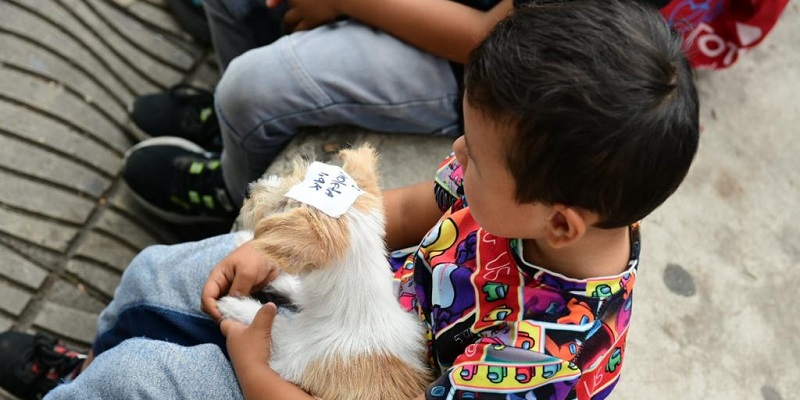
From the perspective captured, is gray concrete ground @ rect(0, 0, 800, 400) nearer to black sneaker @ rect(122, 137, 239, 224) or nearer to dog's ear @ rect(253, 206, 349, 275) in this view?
black sneaker @ rect(122, 137, 239, 224)

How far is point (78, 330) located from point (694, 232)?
1.95 m

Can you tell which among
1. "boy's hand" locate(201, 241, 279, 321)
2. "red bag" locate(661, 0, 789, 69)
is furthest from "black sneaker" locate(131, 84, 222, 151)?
"red bag" locate(661, 0, 789, 69)

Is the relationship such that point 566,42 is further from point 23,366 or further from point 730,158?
point 23,366

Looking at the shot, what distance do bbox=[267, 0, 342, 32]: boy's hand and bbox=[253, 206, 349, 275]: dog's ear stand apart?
0.93 meters

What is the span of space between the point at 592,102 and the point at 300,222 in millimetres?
478

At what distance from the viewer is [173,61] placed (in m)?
2.81

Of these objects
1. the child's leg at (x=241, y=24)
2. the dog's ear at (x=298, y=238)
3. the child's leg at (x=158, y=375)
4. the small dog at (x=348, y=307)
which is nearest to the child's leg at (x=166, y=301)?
the child's leg at (x=158, y=375)

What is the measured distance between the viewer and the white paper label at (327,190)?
1.12m

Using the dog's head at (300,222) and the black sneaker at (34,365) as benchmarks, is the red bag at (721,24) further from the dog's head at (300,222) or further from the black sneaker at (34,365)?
the black sneaker at (34,365)

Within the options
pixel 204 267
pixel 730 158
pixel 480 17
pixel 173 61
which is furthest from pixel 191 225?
pixel 730 158

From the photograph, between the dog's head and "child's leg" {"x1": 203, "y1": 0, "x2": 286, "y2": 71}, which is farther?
"child's leg" {"x1": 203, "y1": 0, "x2": 286, "y2": 71}

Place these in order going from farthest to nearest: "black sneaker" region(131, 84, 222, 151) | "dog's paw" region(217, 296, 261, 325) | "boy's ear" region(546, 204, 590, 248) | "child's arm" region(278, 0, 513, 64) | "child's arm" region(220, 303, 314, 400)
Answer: "black sneaker" region(131, 84, 222, 151)
"child's arm" region(278, 0, 513, 64)
"dog's paw" region(217, 296, 261, 325)
"child's arm" region(220, 303, 314, 400)
"boy's ear" region(546, 204, 590, 248)

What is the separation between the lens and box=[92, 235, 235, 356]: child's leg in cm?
156

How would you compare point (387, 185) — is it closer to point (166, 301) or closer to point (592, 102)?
point (166, 301)
